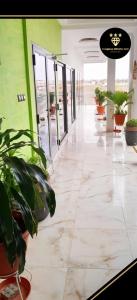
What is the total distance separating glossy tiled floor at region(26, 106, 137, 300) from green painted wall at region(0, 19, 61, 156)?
3.85ft

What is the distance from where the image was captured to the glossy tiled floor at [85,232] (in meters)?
2.12

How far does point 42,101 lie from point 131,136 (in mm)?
2807

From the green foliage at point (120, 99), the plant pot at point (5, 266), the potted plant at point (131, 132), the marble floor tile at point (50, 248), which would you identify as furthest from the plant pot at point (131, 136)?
the plant pot at point (5, 266)

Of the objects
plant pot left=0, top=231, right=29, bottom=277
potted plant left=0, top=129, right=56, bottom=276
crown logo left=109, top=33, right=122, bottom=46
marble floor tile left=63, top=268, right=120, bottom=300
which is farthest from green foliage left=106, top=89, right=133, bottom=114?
plant pot left=0, top=231, right=29, bottom=277

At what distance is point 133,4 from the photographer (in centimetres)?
→ 142

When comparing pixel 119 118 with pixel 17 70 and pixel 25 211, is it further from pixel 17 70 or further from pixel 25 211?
pixel 25 211

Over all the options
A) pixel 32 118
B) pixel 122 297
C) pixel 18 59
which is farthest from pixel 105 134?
pixel 122 297

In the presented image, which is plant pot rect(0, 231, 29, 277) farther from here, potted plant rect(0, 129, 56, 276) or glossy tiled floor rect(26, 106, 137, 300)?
glossy tiled floor rect(26, 106, 137, 300)

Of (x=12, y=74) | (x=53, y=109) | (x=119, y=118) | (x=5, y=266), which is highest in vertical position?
(x=12, y=74)

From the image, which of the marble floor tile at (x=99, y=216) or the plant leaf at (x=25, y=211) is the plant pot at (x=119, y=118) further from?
the plant leaf at (x=25, y=211)

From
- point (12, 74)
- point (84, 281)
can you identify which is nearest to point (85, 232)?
point (84, 281)

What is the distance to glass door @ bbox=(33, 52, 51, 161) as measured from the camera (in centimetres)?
388

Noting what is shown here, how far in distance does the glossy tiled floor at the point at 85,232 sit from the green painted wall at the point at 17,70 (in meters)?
1.17

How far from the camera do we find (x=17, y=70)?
2.99 meters
